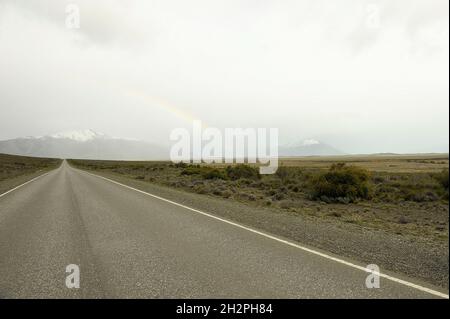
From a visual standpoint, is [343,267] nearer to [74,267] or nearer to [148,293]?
[148,293]

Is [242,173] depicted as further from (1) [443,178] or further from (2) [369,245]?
(1) [443,178]

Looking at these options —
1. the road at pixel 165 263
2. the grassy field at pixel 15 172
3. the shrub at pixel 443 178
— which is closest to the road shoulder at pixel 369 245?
the road at pixel 165 263

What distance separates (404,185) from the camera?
52.2 ft

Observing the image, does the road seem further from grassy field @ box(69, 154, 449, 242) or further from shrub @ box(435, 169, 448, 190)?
grassy field @ box(69, 154, 449, 242)

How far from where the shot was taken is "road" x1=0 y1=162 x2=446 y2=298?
4305 millimetres

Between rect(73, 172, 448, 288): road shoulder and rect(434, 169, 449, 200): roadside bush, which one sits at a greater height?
rect(434, 169, 449, 200): roadside bush

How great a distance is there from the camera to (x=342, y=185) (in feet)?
56.0

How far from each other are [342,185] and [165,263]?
13.7 m

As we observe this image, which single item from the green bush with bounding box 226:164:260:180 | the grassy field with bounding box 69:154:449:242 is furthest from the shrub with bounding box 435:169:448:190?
the green bush with bounding box 226:164:260:180

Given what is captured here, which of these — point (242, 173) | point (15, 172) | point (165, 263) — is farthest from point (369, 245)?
point (15, 172)

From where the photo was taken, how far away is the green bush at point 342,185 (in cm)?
1664

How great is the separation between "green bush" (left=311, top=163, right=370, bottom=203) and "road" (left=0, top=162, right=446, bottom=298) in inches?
377
